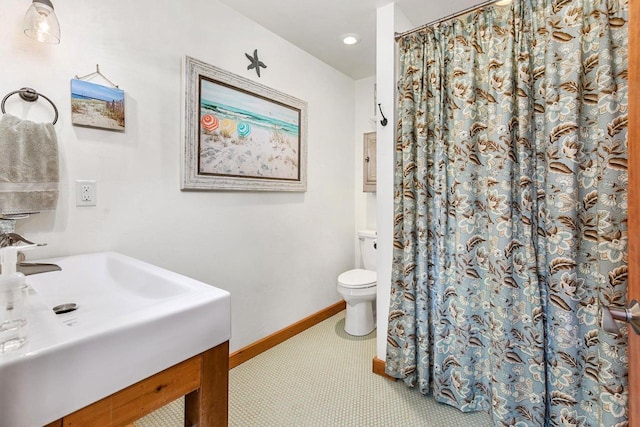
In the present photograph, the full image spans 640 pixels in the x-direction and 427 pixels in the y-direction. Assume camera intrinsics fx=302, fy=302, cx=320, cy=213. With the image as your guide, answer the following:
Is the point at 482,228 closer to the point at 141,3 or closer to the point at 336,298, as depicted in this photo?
the point at 336,298

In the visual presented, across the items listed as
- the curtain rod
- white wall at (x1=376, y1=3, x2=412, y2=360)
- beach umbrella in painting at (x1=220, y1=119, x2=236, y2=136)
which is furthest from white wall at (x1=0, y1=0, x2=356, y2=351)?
the curtain rod

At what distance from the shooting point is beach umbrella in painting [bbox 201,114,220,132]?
5.85 ft

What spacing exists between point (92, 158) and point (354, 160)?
7.19 feet

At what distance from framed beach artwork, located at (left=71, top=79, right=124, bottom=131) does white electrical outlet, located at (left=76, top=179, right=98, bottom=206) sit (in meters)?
0.26

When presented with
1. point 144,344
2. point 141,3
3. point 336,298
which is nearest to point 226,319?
point 144,344

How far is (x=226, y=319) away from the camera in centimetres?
83

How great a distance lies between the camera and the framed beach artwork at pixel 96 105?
1319mm

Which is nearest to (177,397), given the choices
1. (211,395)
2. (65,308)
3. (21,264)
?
(211,395)

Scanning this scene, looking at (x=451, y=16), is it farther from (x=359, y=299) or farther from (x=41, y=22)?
(x=359, y=299)

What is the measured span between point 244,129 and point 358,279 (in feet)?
4.72

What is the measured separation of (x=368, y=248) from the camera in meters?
2.76

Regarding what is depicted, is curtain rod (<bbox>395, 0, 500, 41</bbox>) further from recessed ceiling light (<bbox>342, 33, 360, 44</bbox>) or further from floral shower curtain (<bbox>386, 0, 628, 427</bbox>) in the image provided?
recessed ceiling light (<bbox>342, 33, 360, 44</bbox>)

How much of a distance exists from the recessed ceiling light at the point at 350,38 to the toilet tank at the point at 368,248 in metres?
1.56

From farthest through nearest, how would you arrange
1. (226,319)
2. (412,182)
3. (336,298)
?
1. (336,298)
2. (412,182)
3. (226,319)
